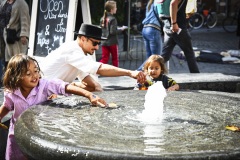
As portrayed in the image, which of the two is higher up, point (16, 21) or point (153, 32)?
point (16, 21)

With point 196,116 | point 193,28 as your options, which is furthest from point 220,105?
point 193,28

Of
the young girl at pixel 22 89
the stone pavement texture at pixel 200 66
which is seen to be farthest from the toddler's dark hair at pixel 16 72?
the stone pavement texture at pixel 200 66

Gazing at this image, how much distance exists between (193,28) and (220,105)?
17.3 metres

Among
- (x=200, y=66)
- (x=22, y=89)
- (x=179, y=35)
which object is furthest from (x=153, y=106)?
(x=200, y=66)

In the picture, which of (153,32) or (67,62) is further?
(153,32)

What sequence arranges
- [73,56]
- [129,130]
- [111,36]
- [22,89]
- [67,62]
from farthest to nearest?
[111,36], [67,62], [73,56], [22,89], [129,130]

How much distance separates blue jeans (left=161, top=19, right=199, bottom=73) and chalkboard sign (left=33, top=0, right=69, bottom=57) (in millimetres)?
1504

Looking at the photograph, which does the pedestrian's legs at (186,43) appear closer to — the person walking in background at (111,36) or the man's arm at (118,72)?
the person walking in background at (111,36)

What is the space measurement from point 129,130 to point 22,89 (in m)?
1.01

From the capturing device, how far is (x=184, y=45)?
24.3ft

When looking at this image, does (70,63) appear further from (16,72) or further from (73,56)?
(16,72)

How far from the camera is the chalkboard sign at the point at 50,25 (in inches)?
306

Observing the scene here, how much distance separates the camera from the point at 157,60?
5559 millimetres

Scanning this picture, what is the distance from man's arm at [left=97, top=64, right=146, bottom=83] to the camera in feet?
14.7
